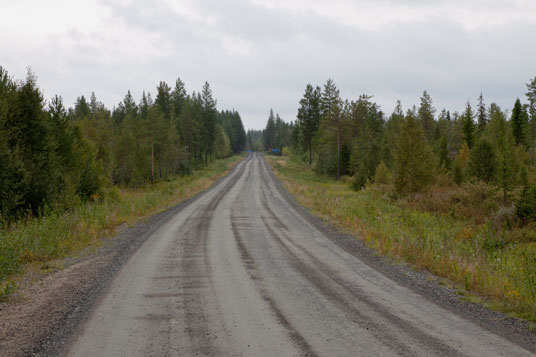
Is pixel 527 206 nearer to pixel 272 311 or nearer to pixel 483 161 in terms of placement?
pixel 483 161

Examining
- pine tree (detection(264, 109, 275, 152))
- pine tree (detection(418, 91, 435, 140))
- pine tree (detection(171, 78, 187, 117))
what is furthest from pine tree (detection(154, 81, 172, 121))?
pine tree (detection(264, 109, 275, 152))

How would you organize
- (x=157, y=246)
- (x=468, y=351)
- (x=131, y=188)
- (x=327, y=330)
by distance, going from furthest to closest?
(x=131, y=188), (x=157, y=246), (x=327, y=330), (x=468, y=351)

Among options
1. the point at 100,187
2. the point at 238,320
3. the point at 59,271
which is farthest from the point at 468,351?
the point at 100,187

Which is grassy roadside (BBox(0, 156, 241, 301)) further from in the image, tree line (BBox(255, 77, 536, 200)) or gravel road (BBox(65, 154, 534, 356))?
tree line (BBox(255, 77, 536, 200))

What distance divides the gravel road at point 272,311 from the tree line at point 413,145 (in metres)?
14.8

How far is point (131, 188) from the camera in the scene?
4322 cm

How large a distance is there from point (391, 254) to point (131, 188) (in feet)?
127

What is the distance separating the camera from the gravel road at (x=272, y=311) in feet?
15.4

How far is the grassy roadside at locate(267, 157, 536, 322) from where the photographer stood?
698 cm

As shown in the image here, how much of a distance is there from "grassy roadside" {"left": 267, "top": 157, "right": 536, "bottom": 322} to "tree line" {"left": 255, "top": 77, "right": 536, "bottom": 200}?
11.9 feet

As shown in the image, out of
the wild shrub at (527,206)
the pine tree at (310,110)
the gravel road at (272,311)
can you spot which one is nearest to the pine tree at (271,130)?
the pine tree at (310,110)

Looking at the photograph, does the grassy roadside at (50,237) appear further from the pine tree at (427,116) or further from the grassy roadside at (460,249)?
the pine tree at (427,116)

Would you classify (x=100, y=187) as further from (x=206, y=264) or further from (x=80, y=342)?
(x=80, y=342)

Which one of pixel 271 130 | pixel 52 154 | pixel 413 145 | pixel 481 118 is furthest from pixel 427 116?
pixel 271 130
